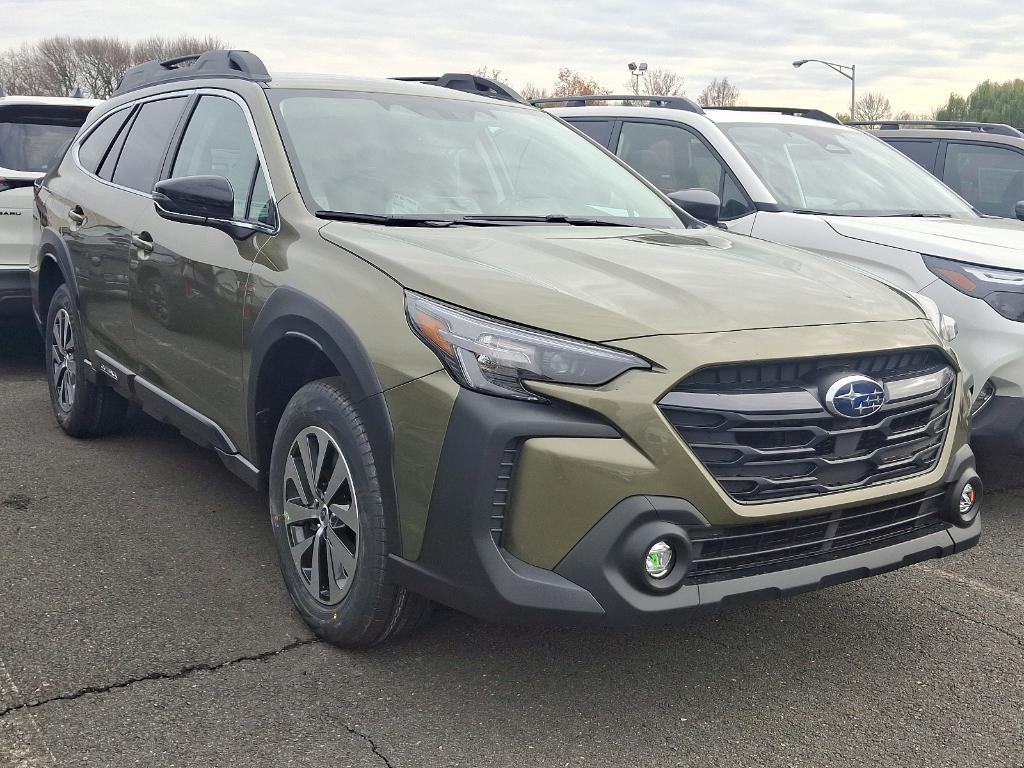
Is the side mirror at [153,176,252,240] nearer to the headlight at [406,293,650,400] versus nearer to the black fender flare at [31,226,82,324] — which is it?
the headlight at [406,293,650,400]

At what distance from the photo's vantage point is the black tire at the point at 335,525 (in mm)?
2982

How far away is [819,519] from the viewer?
2.88 m

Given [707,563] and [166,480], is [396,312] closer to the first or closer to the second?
[707,563]

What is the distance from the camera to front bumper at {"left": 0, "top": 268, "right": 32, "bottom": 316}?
275 inches

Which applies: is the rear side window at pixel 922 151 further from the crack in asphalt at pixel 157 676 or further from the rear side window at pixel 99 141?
the crack in asphalt at pixel 157 676

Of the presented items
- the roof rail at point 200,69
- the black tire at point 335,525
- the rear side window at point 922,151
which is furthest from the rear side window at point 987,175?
the black tire at point 335,525

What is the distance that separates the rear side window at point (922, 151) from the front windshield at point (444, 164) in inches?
178

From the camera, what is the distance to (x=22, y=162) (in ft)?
23.5

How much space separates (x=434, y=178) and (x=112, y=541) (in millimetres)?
Answer: 1808

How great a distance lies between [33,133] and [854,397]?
624 cm

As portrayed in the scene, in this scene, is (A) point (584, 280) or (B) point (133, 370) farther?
(B) point (133, 370)

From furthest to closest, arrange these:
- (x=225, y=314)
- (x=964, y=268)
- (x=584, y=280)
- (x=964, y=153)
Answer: (x=964, y=153) → (x=964, y=268) → (x=225, y=314) → (x=584, y=280)

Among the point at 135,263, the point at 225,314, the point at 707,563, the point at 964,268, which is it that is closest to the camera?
the point at 707,563

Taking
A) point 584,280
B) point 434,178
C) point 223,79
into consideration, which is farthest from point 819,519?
point 223,79
